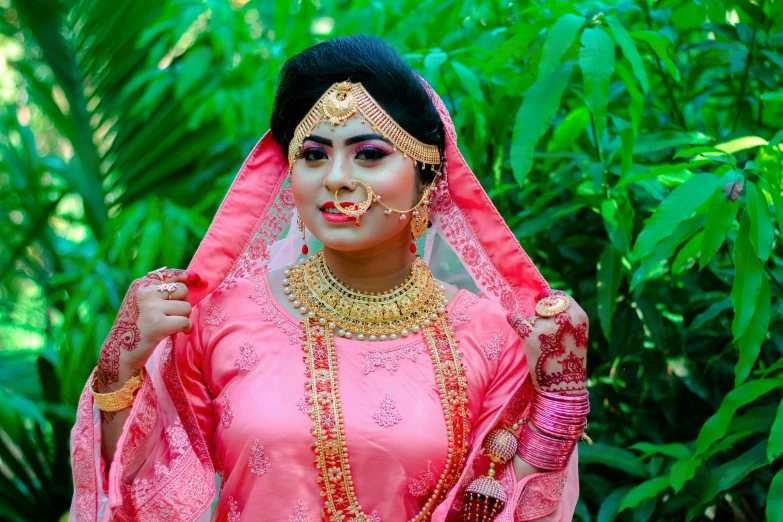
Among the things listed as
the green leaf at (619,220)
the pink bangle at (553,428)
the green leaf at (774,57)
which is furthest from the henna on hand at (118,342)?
the green leaf at (774,57)

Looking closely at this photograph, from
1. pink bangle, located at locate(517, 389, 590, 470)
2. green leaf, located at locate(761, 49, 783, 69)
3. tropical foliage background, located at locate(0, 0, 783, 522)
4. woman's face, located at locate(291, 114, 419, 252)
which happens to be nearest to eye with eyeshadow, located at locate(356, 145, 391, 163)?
woman's face, located at locate(291, 114, 419, 252)

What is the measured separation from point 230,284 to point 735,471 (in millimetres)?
1232

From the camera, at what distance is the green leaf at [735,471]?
2.00 meters

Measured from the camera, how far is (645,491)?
206cm

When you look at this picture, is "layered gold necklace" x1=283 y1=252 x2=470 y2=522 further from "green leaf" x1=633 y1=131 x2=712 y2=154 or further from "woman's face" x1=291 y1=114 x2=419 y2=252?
"green leaf" x1=633 y1=131 x2=712 y2=154

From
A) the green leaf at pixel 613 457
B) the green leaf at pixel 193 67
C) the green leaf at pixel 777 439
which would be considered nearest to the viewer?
the green leaf at pixel 777 439

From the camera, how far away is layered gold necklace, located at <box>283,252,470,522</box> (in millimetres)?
1641

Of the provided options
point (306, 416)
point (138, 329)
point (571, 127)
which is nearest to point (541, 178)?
point (571, 127)

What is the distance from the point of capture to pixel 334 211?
165cm

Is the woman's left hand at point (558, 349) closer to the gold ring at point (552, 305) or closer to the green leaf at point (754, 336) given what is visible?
the gold ring at point (552, 305)

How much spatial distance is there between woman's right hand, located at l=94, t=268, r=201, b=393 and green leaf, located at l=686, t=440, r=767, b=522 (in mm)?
1272

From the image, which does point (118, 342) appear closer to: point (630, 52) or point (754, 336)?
point (630, 52)

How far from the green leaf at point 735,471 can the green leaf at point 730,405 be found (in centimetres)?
13

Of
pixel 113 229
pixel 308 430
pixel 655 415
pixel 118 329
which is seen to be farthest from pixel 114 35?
pixel 655 415
